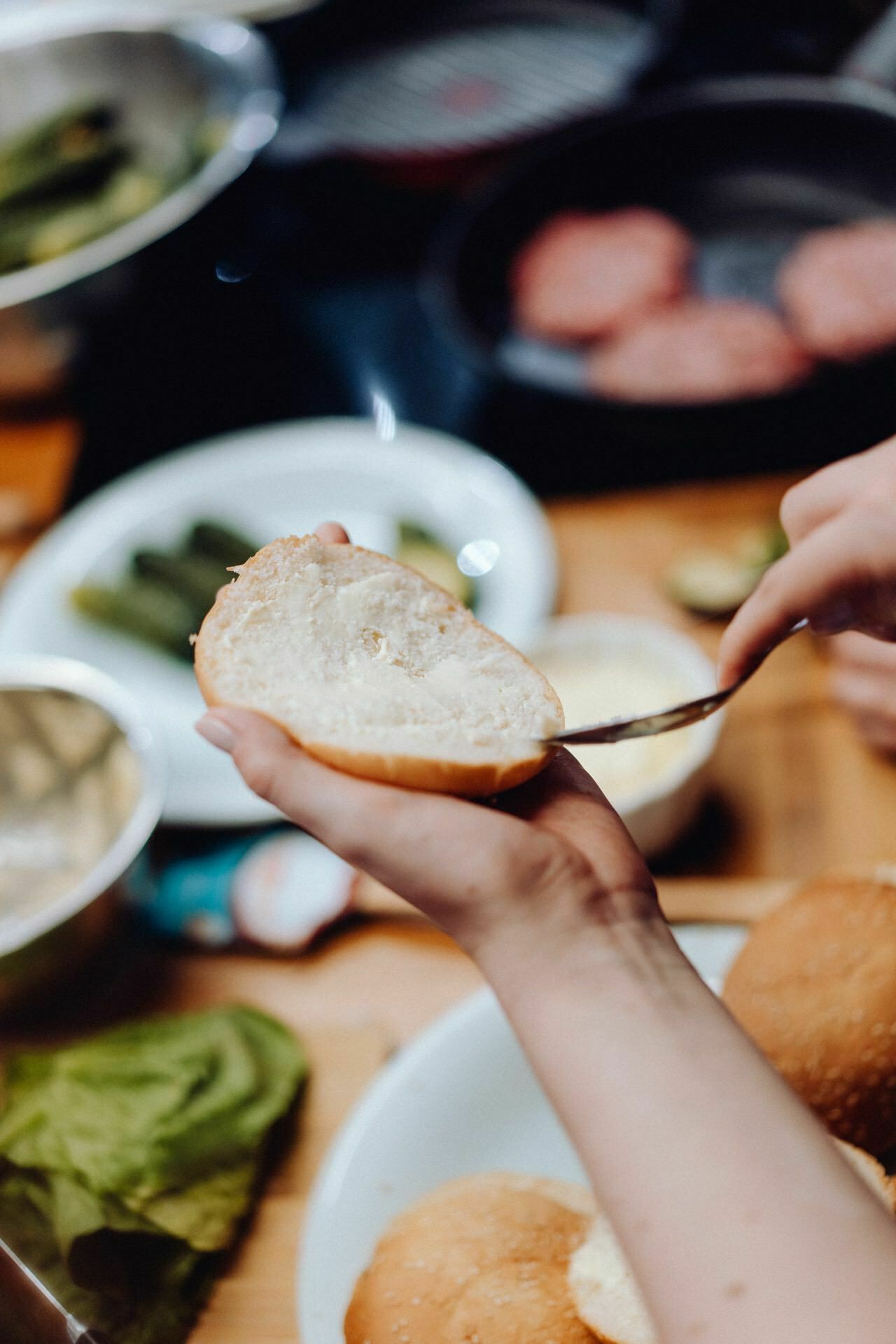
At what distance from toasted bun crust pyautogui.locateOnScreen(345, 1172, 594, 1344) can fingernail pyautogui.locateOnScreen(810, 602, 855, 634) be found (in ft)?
1.59

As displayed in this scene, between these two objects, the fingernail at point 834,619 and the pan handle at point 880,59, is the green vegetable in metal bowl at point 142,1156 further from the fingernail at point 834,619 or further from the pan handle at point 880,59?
the pan handle at point 880,59

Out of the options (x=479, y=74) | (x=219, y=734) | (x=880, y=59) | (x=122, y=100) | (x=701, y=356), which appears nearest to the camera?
(x=219, y=734)

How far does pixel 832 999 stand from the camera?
914mm

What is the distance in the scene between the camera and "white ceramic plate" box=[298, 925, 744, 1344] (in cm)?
94

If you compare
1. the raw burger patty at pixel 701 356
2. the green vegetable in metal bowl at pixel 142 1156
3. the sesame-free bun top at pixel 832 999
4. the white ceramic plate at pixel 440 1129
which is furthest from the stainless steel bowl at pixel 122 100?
the sesame-free bun top at pixel 832 999

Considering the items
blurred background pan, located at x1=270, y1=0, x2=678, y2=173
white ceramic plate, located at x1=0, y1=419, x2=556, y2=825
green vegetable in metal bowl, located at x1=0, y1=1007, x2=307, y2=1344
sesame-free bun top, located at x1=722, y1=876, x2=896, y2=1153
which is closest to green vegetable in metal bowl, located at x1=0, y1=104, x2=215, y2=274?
blurred background pan, located at x1=270, y1=0, x2=678, y2=173

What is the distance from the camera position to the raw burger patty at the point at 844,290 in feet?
5.84

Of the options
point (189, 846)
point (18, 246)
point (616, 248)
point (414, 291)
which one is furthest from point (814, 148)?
point (189, 846)

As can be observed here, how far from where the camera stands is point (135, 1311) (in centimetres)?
77

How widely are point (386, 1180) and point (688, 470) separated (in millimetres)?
1140

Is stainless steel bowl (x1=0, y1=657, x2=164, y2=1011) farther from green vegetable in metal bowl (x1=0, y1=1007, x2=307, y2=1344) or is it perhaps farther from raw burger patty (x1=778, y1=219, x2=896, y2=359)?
raw burger patty (x1=778, y1=219, x2=896, y2=359)

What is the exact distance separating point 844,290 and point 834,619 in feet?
4.21

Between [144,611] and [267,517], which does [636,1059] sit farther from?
[267,517]

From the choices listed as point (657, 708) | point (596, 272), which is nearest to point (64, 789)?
point (657, 708)
